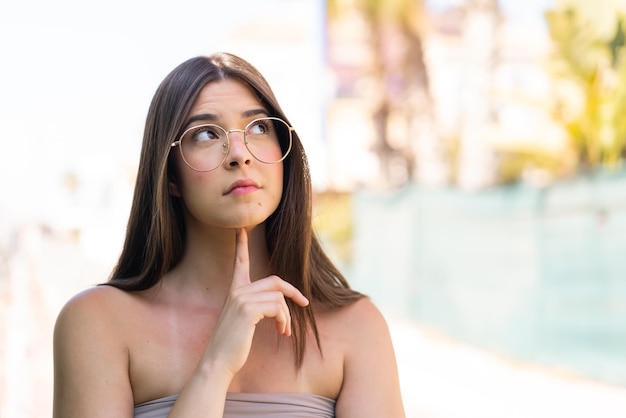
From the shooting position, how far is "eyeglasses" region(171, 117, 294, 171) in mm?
1788

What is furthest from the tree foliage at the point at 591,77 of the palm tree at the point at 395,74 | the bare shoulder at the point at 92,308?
the bare shoulder at the point at 92,308

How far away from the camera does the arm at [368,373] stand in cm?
188

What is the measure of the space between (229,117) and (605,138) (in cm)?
627

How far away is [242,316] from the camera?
1.68m

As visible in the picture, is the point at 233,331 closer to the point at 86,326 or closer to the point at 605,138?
the point at 86,326

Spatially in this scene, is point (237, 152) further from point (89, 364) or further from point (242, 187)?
point (89, 364)

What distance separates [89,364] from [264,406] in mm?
369

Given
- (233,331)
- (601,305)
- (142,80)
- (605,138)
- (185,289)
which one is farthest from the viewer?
(142,80)

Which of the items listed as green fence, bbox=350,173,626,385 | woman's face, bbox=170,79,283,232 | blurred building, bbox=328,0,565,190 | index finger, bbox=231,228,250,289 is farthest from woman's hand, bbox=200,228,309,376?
blurred building, bbox=328,0,565,190

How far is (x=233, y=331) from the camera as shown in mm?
1681

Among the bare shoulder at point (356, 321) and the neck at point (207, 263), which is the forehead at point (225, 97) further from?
the bare shoulder at point (356, 321)

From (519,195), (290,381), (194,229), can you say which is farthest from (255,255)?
(519,195)

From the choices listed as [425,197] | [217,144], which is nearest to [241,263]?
[217,144]

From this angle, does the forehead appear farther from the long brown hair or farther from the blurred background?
the blurred background
